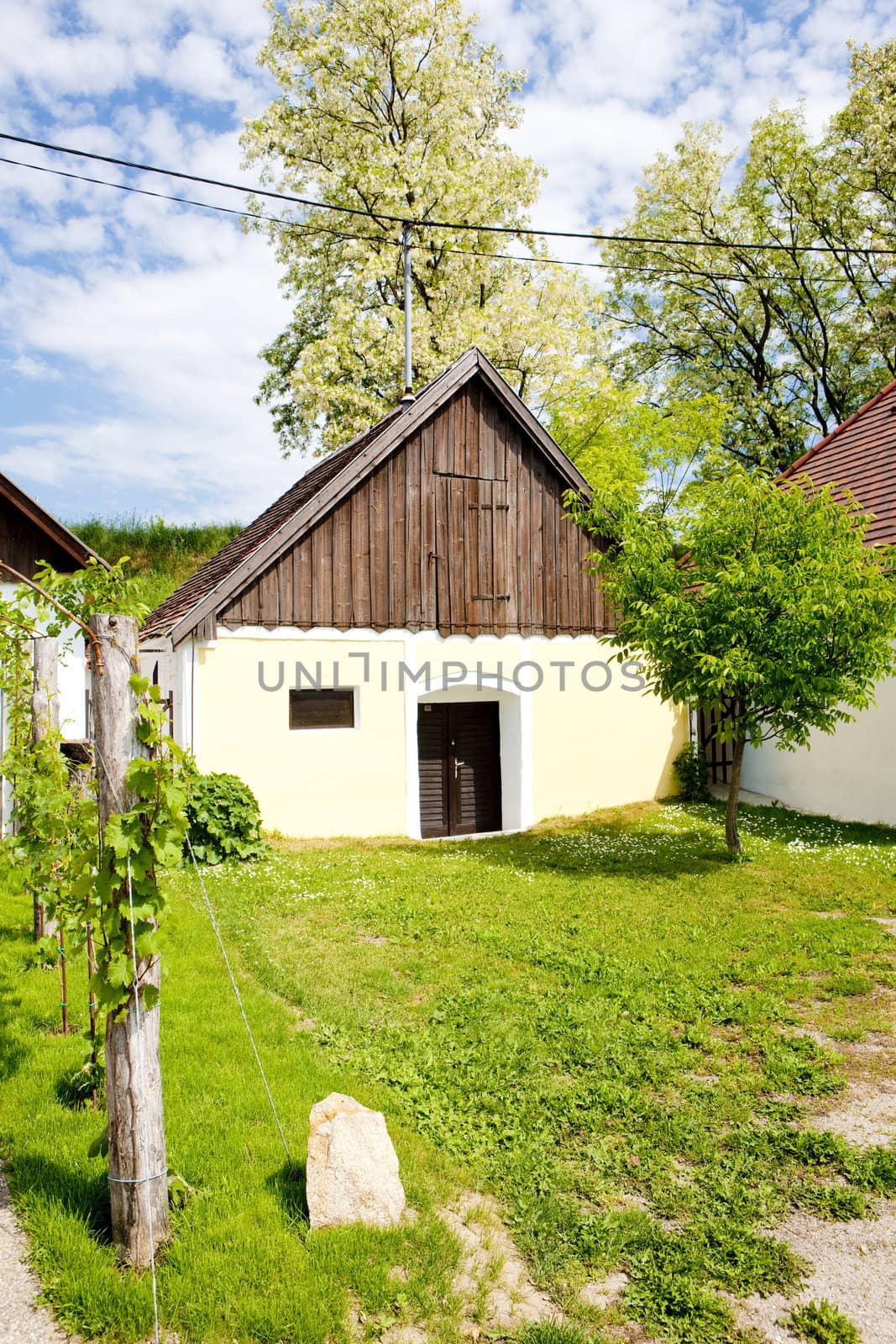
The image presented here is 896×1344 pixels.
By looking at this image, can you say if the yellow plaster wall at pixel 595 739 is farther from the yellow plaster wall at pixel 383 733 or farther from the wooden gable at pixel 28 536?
the wooden gable at pixel 28 536

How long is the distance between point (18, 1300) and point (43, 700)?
4.53 metres

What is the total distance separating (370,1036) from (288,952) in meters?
1.89

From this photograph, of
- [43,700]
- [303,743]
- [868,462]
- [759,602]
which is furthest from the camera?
[868,462]

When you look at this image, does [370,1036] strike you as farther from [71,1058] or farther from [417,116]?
[417,116]

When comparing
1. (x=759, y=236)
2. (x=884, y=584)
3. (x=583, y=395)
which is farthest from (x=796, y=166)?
(x=884, y=584)

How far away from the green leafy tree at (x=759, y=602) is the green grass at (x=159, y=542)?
733 inches

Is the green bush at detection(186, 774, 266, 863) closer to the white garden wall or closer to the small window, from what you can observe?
the small window

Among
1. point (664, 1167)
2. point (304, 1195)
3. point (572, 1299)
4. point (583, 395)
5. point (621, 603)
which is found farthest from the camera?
point (583, 395)

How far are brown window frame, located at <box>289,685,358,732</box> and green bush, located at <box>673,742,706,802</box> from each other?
21.8 ft

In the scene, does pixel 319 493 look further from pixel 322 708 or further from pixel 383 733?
pixel 383 733

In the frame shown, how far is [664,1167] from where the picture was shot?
14.4 ft

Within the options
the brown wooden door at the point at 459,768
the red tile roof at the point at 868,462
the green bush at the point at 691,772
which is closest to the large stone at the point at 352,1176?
the brown wooden door at the point at 459,768

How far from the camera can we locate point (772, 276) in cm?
2506

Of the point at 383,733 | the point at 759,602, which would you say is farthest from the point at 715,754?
the point at 759,602
